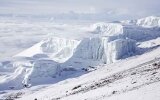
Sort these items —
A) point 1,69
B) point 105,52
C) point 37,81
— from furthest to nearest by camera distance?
point 105,52 → point 1,69 → point 37,81

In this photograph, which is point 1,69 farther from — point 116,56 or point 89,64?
point 116,56

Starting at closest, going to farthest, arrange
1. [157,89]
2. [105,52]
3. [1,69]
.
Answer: [157,89]
[1,69]
[105,52]

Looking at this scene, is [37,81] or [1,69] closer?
[37,81]

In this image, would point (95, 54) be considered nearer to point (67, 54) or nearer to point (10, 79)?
point (67, 54)

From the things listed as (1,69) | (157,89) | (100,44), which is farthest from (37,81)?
(157,89)

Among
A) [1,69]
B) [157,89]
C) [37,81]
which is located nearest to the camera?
[157,89]

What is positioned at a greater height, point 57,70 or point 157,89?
point 157,89

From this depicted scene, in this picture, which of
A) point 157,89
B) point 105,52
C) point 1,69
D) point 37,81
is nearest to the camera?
point 157,89

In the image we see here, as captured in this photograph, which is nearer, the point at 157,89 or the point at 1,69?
the point at 157,89

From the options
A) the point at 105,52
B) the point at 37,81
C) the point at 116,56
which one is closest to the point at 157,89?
the point at 37,81
